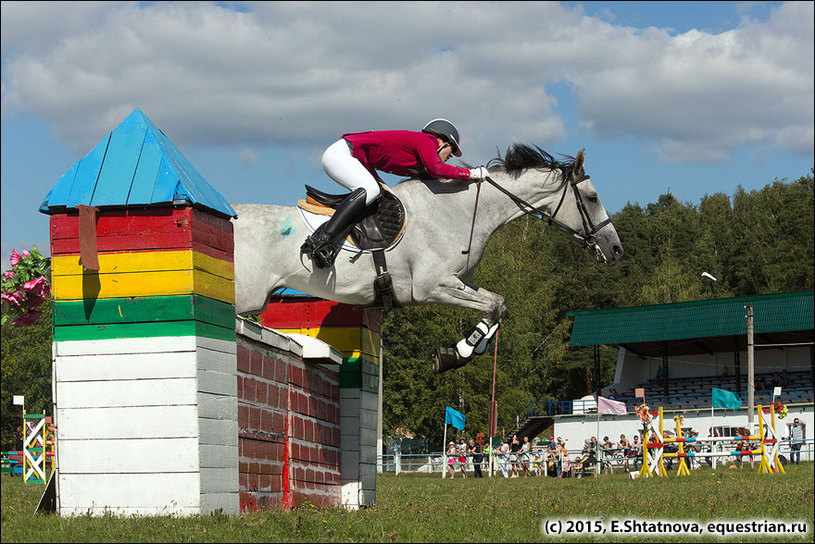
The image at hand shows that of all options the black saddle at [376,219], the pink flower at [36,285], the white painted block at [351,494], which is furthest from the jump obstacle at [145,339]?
the white painted block at [351,494]

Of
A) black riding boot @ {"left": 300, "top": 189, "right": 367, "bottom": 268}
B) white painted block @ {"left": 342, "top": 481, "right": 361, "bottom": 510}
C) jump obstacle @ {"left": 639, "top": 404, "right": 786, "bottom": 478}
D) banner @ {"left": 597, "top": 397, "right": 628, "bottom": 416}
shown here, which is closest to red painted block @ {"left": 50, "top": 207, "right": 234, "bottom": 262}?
black riding boot @ {"left": 300, "top": 189, "right": 367, "bottom": 268}

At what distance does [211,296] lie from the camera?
23.1 ft

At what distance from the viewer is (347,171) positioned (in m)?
8.91

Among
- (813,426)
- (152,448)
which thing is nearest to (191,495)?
(152,448)

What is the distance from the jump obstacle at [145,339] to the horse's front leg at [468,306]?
2071mm

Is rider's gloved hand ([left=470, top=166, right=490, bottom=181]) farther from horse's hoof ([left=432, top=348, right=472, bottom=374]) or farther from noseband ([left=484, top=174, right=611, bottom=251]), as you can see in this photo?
horse's hoof ([left=432, top=348, right=472, bottom=374])

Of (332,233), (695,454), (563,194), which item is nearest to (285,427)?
(332,233)

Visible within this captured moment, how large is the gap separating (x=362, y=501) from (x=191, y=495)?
427 centimetres

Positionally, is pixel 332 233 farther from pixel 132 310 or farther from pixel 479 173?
pixel 132 310

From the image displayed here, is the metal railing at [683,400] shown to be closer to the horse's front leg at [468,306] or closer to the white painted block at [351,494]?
the white painted block at [351,494]

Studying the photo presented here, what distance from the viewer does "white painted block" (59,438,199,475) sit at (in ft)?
21.5

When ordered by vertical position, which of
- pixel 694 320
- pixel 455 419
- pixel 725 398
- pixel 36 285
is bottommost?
pixel 455 419

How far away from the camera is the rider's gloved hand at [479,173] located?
9.34 meters

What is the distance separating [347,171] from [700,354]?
140 feet
